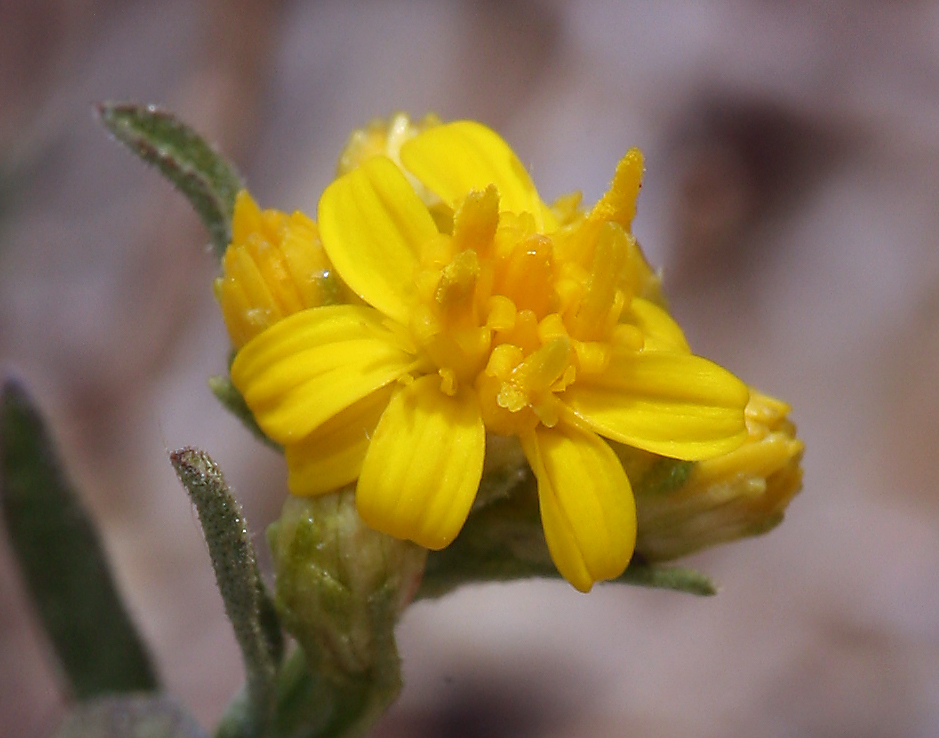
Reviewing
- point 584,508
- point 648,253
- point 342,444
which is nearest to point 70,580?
point 342,444

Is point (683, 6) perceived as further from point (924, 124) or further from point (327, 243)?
point (327, 243)

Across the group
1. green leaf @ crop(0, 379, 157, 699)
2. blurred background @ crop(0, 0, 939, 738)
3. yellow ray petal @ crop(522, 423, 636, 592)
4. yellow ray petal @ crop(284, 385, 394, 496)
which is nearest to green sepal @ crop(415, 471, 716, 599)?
yellow ray petal @ crop(522, 423, 636, 592)

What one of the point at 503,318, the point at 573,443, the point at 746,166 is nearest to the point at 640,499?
the point at 573,443

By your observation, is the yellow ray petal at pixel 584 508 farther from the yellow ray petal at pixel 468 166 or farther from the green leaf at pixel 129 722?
the green leaf at pixel 129 722

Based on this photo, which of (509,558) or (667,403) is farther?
(509,558)

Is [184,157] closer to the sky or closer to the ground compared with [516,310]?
closer to the sky

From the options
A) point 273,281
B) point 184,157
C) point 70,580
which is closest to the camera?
point 273,281

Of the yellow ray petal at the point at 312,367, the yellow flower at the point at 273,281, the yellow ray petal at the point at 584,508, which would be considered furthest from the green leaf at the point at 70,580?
the yellow ray petal at the point at 584,508

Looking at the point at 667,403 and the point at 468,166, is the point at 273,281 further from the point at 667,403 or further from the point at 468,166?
the point at 667,403
